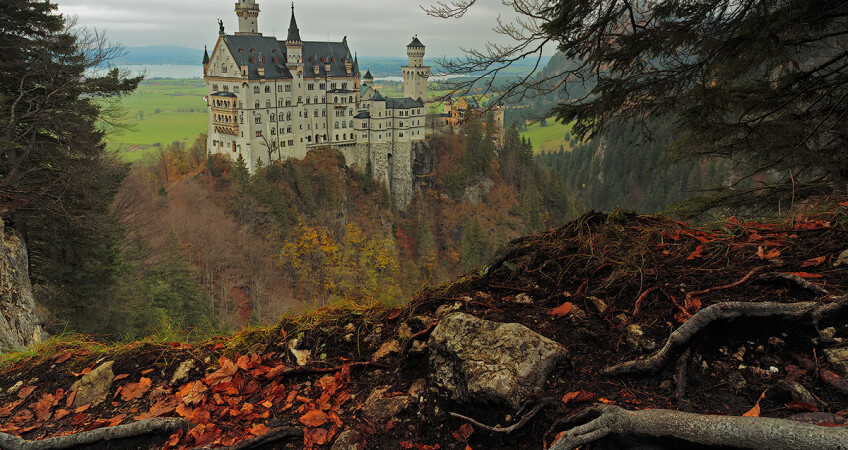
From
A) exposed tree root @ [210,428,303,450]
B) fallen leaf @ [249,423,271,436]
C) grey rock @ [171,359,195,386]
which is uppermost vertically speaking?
exposed tree root @ [210,428,303,450]

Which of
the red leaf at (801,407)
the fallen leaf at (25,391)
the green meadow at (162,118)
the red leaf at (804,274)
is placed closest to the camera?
the red leaf at (801,407)

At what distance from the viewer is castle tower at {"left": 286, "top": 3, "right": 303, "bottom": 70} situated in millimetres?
63219

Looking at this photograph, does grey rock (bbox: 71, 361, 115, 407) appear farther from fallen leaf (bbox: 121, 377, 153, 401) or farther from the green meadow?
the green meadow

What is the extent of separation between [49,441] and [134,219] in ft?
115

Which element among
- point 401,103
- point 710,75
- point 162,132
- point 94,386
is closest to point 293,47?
point 401,103

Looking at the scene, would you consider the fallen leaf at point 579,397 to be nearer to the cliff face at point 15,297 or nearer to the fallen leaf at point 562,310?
the fallen leaf at point 562,310

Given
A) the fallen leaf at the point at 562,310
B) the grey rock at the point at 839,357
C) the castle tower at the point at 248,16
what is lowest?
the fallen leaf at the point at 562,310

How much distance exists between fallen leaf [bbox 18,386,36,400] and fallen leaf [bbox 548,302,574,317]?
4.60m

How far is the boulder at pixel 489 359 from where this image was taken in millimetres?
3203

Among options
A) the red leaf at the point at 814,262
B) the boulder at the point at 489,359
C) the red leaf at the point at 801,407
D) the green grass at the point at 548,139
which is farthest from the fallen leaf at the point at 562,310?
the green grass at the point at 548,139

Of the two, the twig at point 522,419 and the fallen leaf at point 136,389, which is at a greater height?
the twig at point 522,419

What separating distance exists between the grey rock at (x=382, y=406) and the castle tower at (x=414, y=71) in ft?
242

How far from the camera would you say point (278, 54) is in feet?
211

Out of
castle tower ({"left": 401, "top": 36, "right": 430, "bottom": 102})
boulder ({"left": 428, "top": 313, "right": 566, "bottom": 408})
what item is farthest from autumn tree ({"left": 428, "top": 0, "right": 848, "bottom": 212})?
castle tower ({"left": 401, "top": 36, "right": 430, "bottom": 102})
